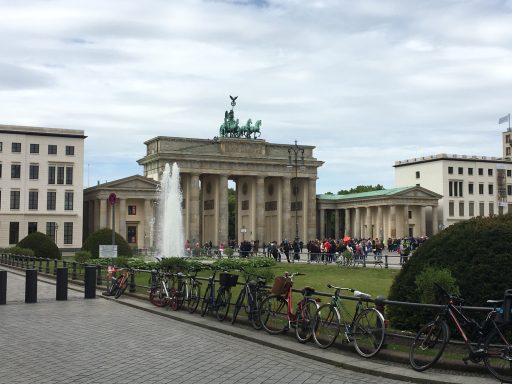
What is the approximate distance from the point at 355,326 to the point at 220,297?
17.4 ft

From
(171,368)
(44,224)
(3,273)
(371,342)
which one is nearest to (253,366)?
(171,368)

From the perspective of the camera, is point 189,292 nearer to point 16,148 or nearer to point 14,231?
point 16,148

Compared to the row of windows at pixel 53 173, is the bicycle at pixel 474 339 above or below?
below

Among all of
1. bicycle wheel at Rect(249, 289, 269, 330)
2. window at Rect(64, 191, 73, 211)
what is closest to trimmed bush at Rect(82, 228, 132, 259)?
bicycle wheel at Rect(249, 289, 269, 330)

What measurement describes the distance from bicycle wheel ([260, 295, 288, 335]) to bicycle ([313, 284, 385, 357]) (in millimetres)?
1260

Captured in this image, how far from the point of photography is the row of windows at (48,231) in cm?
8150

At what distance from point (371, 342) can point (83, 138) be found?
78191mm

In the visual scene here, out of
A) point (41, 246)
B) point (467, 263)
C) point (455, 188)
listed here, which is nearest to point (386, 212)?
point (455, 188)

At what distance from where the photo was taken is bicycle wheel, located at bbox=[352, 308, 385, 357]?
1100cm

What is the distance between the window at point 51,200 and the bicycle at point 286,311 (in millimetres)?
73608

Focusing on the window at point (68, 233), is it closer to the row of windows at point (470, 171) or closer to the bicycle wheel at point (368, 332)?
the row of windows at point (470, 171)

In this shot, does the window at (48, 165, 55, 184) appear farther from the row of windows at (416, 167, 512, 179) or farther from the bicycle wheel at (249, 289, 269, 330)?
the bicycle wheel at (249, 289, 269, 330)

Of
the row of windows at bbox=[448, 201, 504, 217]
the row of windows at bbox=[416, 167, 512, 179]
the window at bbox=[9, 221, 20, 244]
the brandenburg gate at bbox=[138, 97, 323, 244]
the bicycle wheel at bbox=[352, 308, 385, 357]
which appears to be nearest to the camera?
the bicycle wheel at bbox=[352, 308, 385, 357]

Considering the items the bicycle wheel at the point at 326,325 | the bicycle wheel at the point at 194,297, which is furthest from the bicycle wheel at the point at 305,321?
the bicycle wheel at the point at 194,297
